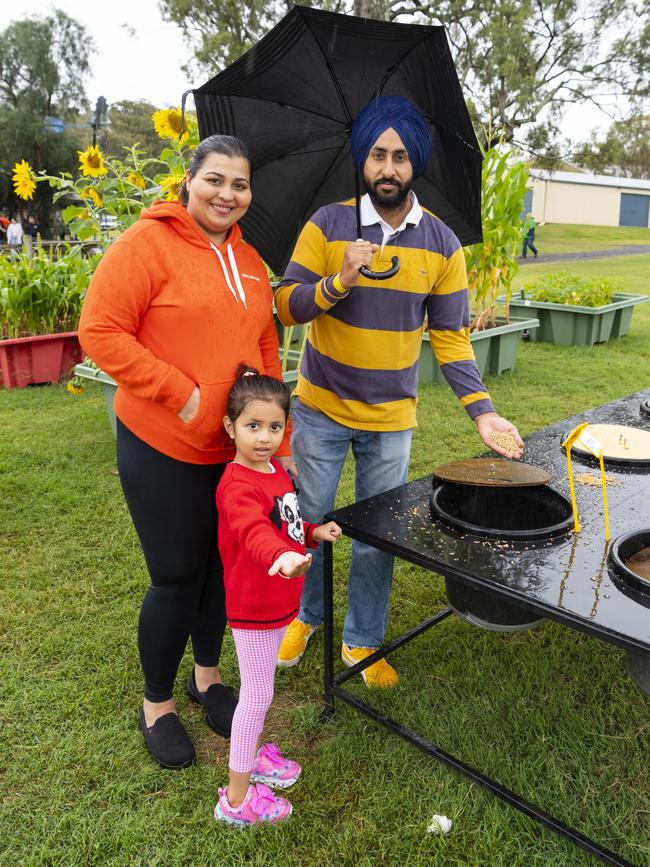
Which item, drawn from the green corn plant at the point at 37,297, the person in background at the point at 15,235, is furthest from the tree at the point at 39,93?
the green corn plant at the point at 37,297

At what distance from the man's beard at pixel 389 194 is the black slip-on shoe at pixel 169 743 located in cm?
164

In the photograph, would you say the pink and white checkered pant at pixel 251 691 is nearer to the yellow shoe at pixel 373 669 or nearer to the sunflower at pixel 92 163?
the yellow shoe at pixel 373 669

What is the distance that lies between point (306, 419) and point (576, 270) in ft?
49.3

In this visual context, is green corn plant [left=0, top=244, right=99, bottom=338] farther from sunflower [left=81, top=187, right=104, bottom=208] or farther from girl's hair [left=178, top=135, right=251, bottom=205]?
girl's hair [left=178, top=135, right=251, bottom=205]

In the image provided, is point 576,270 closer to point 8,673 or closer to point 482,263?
point 482,263

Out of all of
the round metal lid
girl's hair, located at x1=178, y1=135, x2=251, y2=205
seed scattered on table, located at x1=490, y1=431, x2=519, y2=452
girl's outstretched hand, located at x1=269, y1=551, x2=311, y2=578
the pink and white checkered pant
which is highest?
girl's hair, located at x1=178, y1=135, x2=251, y2=205

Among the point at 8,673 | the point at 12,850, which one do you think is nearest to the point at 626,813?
the point at 12,850

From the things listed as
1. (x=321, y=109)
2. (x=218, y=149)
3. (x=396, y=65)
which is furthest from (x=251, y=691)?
(x=396, y=65)

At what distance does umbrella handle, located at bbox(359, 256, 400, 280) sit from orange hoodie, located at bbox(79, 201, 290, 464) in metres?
0.27

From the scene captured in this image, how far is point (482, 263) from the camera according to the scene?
232 inches

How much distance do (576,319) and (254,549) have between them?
22.1 ft

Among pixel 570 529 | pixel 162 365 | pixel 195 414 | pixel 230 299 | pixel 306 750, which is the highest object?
pixel 230 299

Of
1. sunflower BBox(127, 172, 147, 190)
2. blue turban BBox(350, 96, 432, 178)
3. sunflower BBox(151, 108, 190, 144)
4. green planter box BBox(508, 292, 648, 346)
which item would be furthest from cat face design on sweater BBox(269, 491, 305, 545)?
green planter box BBox(508, 292, 648, 346)

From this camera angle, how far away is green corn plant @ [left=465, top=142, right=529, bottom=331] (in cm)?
560
